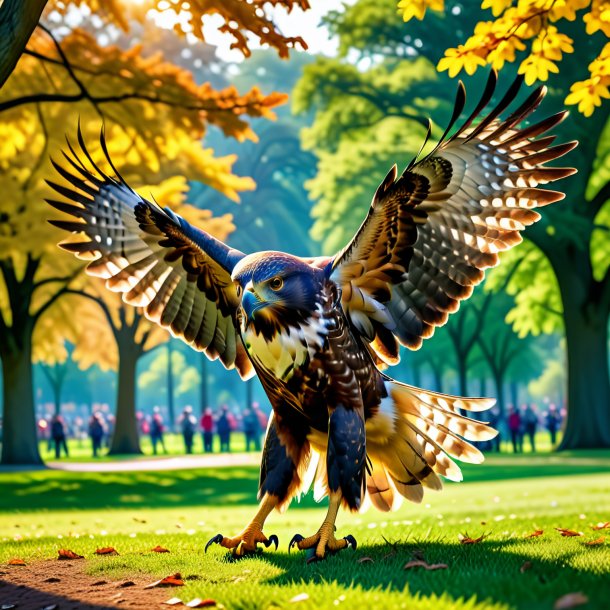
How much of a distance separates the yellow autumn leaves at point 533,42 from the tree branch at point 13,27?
2929 mm

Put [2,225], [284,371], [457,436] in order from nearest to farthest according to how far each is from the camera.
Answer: [284,371], [457,436], [2,225]

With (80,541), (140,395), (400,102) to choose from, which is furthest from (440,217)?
(140,395)

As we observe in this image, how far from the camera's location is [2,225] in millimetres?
16531

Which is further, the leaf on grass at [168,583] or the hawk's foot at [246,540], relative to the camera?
the hawk's foot at [246,540]

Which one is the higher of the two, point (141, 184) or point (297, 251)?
point (297, 251)

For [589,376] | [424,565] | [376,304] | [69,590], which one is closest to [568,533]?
[424,565]

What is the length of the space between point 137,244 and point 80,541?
2833 millimetres

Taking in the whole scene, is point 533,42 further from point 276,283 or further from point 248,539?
point 248,539

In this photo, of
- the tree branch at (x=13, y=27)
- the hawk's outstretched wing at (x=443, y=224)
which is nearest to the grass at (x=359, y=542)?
the hawk's outstretched wing at (x=443, y=224)

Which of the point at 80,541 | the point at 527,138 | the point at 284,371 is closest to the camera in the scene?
the point at 284,371

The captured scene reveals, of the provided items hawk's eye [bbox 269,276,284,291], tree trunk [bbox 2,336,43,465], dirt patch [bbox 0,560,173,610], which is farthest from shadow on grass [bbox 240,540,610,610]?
tree trunk [bbox 2,336,43,465]

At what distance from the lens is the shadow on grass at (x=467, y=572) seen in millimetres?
4180

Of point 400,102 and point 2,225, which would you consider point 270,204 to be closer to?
point 400,102

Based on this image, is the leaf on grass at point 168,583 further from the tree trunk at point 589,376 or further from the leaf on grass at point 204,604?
the tree trunk at point 589,376
